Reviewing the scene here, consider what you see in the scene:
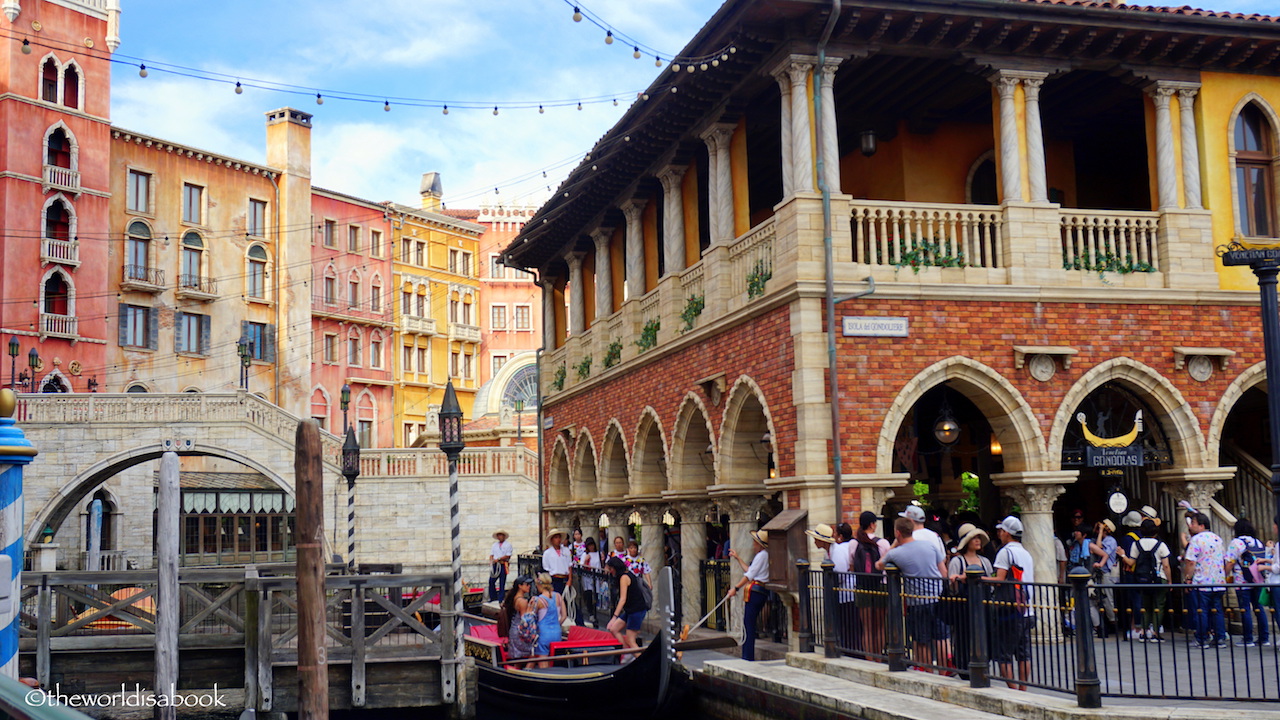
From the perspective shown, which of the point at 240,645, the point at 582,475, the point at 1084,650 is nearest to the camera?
the point at 1084,650

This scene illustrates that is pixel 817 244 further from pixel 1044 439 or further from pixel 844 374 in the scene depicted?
pixel 1044 439

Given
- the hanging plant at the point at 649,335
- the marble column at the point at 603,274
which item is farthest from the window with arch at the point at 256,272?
the hanging plant at the point at 649,335

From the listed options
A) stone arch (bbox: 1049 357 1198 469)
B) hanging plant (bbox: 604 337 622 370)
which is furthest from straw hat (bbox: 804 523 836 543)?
hanging plant (bbox: 604 337 622 370)

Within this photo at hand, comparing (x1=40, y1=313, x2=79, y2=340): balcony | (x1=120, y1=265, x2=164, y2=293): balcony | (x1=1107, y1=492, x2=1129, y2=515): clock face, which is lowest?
(x1=1107, y1=492, x2=1129, y2=515): clock face

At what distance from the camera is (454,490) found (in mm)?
15680

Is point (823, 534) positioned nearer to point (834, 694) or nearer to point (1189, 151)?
point (834, 694)

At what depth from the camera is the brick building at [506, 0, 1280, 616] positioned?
564 inches

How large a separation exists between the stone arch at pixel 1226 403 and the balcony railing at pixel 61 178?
121ft

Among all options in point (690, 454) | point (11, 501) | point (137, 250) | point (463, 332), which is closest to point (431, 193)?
point (463, 332)

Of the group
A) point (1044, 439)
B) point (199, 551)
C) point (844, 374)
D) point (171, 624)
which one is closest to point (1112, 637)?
point (1044, 439)

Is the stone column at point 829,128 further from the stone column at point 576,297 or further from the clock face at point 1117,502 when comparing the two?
the stone column at point 576,297

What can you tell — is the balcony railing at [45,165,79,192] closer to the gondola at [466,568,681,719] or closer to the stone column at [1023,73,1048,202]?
the gondola at [466,568,681,719]

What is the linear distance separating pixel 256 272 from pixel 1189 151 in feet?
135

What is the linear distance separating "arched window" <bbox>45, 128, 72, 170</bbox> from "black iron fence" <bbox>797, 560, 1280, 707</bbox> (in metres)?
37.1
